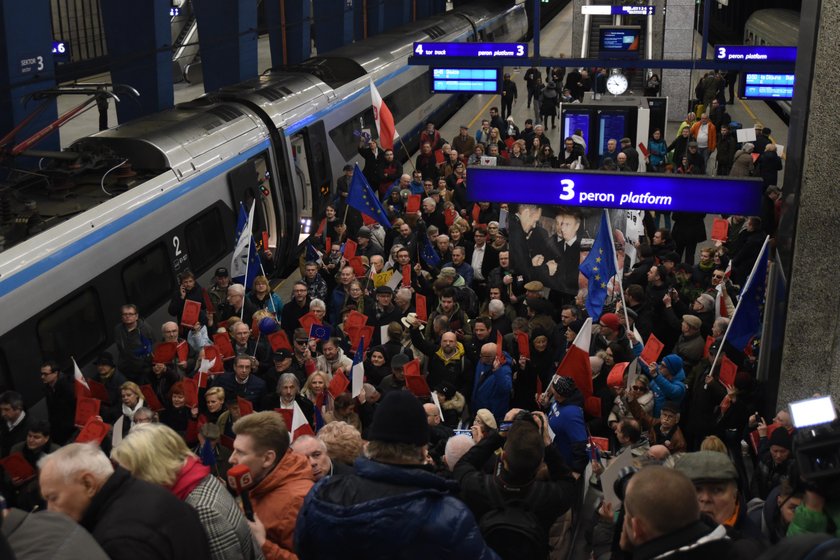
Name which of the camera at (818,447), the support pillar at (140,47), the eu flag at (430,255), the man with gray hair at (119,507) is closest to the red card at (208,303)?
the eu flag at (430,255)

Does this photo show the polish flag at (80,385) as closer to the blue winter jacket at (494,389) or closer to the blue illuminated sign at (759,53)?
the blue winter jacket at (494,389)

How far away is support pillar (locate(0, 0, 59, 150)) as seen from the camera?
14062 mm

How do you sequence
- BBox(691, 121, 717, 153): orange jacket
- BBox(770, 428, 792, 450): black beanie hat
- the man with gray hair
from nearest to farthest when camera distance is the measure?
the man with gray hair < BBox(770, 428, 792, 450): black beanie hat < BBox(691, 121, 717, 153): orange jacket

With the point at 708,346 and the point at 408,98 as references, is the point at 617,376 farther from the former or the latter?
the point at 408,98

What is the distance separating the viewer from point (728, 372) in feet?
29.7

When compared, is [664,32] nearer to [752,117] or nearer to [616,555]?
[752,117]

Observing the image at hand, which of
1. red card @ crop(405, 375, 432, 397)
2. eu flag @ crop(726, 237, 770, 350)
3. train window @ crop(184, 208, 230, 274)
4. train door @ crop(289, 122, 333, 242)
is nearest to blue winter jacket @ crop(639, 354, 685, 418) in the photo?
eu flag @ crop(726, 237, 770, 350)

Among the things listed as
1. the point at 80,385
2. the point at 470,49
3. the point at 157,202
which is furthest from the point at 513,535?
the point at 470,49

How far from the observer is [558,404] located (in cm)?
816

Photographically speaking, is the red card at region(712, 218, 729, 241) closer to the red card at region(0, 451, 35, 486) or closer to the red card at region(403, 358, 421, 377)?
the red card at region(403, 358, 421, 377)

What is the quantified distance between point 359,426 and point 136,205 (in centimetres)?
488

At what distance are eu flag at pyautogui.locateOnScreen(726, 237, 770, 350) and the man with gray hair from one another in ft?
21.2

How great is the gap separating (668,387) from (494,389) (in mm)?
1560

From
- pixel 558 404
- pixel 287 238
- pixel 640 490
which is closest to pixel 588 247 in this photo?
pixel 558 404
